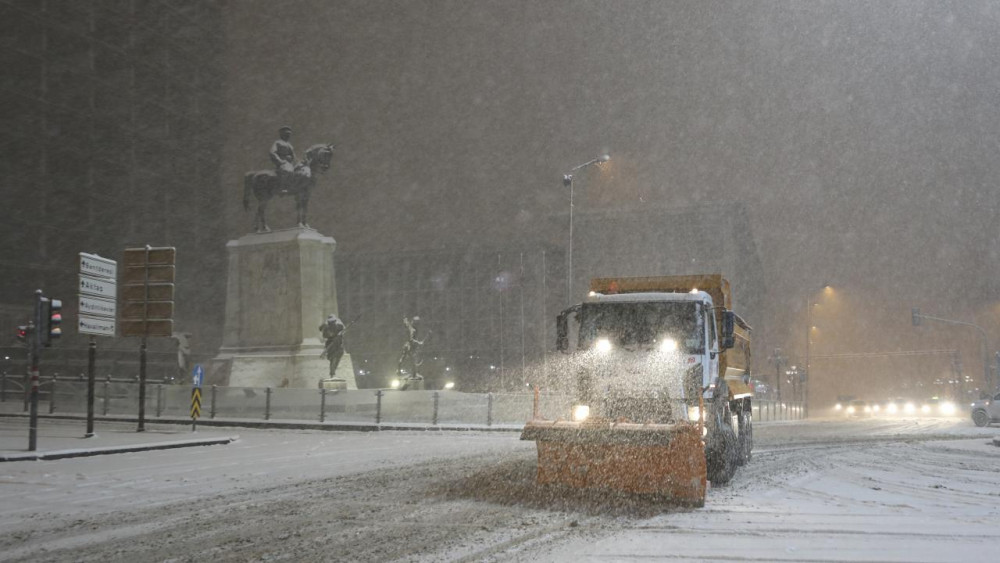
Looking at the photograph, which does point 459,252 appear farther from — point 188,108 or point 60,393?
point 60,393

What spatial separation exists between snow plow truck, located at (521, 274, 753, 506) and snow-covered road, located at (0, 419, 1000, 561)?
1.33 ft

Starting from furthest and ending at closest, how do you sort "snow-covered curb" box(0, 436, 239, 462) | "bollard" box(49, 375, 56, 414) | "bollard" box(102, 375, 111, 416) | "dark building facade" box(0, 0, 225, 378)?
1. "dark building facade" box(0, 0, 225, 378)
2. "bollard" box(49, 375, 56, 414)
3. "bollard" box(102, 375, 111, 416)
4. "snow-covered curb" box(0, 436, 239, 462)

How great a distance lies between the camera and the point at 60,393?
32.6 metres

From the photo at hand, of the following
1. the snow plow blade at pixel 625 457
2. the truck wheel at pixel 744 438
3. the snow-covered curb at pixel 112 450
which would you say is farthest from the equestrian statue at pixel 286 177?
the snow plow blade at pixel 625 457

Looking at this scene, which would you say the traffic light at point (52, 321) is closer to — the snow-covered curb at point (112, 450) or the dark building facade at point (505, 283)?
the snow-covered curb at point (112, 450)

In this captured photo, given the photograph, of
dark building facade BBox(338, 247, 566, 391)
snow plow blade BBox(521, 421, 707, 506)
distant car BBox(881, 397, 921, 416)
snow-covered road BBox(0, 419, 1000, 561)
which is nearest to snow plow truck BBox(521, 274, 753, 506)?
snow plow blade BBox(521, 421, 707, 506)

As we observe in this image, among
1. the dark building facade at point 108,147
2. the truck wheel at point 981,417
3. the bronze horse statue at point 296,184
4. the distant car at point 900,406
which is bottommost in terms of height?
the distant car at point 900,406

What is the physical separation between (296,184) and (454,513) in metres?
29.1

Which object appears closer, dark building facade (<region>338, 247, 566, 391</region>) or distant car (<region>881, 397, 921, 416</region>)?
distant car (<region>881, 397, 921, 416</region>)

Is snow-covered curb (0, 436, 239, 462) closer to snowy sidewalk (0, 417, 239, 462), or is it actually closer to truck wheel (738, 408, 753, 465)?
snowy sidewalk (0, 417, 239, 462)

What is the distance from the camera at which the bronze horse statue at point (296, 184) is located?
36500mm

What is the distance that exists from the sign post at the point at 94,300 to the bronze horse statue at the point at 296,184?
16.4m

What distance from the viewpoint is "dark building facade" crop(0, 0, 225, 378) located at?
65375 millimetres

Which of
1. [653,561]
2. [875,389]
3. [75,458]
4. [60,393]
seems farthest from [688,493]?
[875,389]
